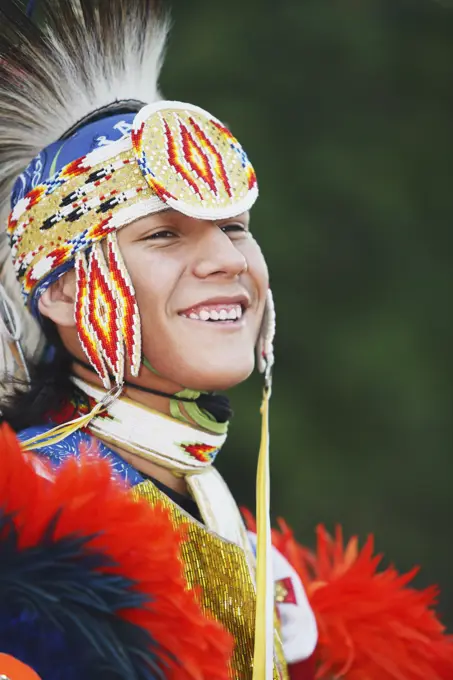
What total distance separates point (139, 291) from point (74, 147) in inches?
12.7

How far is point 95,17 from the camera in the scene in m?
2.31

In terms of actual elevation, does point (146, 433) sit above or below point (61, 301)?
below

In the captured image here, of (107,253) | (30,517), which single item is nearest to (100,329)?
(107,253)

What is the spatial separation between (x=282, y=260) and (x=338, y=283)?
1.28 ft

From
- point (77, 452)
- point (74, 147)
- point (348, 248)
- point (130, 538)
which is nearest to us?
point (130, 538)

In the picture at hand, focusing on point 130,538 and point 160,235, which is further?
point 160,235

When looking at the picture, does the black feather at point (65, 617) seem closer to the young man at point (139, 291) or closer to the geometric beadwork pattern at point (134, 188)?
the young man at point (139, 291)

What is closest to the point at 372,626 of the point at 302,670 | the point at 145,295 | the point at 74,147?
the point at 302,670

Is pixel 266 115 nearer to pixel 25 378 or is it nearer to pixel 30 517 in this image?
pixel 25 378

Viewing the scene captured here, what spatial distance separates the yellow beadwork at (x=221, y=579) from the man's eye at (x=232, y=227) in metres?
0.53

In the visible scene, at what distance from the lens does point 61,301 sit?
2203mm

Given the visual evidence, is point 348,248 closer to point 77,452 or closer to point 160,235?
point 160,235

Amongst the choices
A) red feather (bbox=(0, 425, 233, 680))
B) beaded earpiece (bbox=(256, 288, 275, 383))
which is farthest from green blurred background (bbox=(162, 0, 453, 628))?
red feather (bbox=(0, 425, 233, 680))

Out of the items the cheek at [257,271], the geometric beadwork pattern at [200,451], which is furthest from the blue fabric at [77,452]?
the cheek at [257,271]
